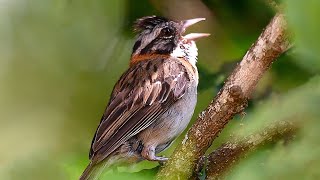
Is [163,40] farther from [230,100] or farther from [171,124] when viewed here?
[230,100]

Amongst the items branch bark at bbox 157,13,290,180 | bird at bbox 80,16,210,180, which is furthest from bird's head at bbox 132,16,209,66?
branch bark at bbox 157,13,290,180

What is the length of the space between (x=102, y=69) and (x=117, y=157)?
34 cm

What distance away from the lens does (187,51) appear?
2.68 metres

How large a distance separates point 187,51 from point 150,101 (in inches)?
13.0

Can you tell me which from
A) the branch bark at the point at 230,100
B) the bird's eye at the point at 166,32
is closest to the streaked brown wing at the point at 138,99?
the bird's eye at the point at 166,32

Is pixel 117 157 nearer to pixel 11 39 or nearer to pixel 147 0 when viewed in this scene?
pixel 147 0

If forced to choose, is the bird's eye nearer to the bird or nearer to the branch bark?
the bird

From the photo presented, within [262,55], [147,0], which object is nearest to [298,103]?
[262,55]

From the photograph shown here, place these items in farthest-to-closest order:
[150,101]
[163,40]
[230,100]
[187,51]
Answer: [163,40] → [187,51] → [150,101] → [230,100]

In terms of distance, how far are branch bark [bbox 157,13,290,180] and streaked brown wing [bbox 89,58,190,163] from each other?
950 millimetres

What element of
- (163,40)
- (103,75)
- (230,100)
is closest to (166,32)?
(163,40)

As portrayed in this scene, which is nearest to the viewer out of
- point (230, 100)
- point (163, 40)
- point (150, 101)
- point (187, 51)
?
point (230, 100)

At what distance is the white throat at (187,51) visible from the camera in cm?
262

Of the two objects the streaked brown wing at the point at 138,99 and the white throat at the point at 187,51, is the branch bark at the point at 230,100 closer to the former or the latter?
the streaked brown wing at the point at 138,99
